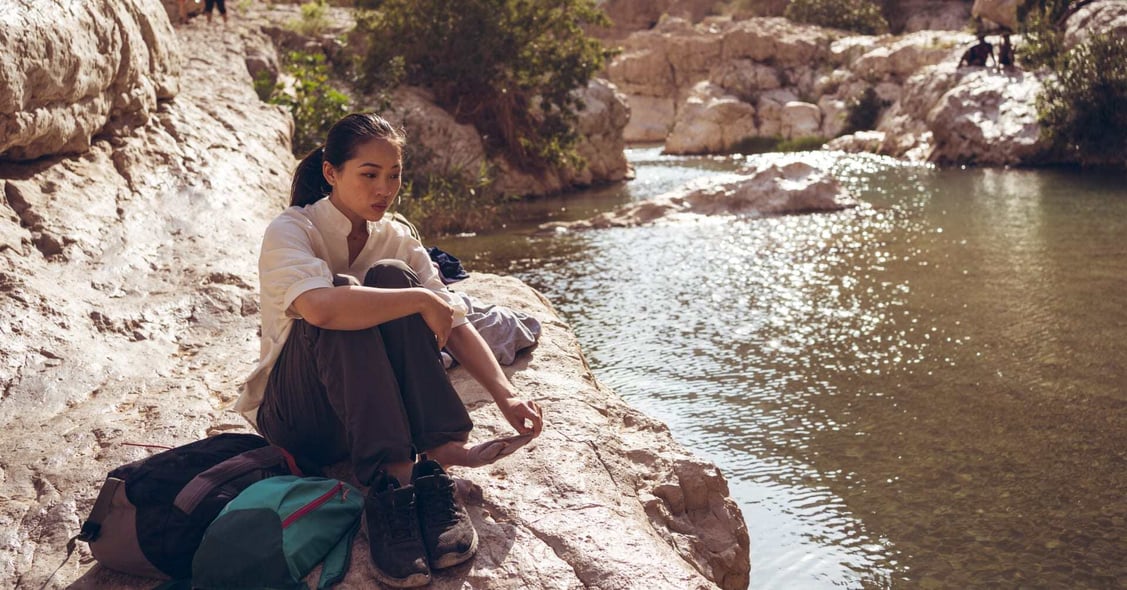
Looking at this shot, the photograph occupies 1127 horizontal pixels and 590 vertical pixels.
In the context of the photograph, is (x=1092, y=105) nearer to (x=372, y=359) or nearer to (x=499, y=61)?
(x=499, y=61)

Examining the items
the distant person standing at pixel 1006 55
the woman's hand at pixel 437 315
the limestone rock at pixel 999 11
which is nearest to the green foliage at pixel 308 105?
the woman's hand at pixel 437 315

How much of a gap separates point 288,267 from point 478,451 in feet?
2.51

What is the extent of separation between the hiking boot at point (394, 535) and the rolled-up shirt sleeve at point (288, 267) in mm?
569

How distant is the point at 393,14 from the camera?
1727 centimetres

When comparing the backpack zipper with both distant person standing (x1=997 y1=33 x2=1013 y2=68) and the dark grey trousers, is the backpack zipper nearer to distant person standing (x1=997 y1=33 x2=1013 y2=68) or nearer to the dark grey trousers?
the dark grey trousers

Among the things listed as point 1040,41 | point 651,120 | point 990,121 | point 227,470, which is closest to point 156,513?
point 227,470

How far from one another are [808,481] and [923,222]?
820 centimetres

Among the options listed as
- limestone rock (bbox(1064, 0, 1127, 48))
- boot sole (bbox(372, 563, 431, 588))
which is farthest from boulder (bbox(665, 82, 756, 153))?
boot sole (bbox(372, 563, 431, 588))

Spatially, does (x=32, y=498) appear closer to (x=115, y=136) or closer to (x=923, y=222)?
(x=115, y=136)

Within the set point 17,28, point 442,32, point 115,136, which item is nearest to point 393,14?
point 442,32

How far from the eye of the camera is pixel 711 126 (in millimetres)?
28266

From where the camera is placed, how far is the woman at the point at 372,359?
8.35 feet

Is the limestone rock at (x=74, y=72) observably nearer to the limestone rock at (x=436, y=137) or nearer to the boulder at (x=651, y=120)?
the limestone rock at (x=436, y=137)

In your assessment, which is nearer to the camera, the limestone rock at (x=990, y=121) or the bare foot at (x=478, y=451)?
the bare foot at (x=478, y=451)
